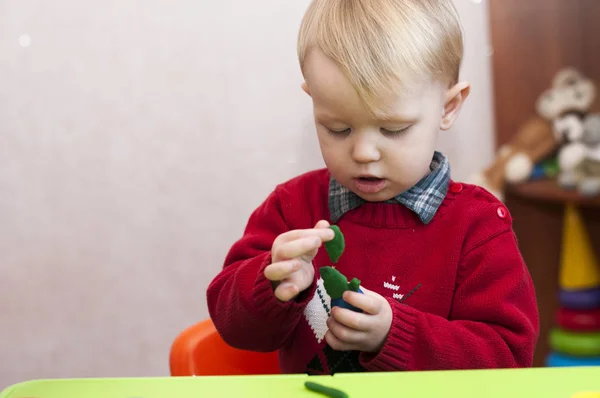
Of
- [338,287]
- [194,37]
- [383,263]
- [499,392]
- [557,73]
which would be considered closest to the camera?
[499,392]

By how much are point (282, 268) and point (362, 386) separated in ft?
0.53

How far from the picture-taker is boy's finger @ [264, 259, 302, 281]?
2.23 feet

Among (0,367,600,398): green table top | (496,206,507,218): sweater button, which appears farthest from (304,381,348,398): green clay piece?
(496,206,507,218): sweater button

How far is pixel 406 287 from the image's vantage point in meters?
Result: 0.83

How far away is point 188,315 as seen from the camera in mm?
1283

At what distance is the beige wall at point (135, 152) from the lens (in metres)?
1.19

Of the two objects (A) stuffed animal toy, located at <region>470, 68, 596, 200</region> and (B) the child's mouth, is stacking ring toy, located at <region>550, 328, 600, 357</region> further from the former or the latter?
(B) the child's mouth

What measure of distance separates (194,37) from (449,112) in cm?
51

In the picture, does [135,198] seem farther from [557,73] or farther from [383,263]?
[557,73]

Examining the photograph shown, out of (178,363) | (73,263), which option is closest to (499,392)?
(178,363)

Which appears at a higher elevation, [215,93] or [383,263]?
[215,93]

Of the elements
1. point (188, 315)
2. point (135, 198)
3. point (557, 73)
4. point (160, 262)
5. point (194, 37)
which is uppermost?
point (194, 37)

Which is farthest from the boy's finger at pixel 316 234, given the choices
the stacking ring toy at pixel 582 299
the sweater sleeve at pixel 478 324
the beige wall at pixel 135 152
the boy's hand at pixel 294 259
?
the stacking ring toy at pixel 582 299

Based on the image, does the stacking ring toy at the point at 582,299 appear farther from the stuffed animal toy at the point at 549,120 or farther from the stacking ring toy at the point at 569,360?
the stuffed animal toy at the point at 549,120
